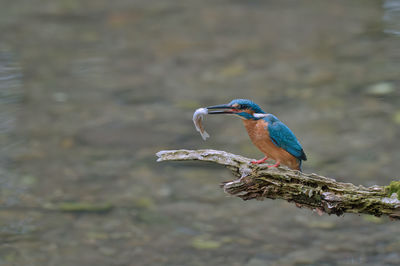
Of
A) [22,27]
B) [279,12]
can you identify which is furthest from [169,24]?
[22,27]

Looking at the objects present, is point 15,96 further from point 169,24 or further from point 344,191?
point 344,191

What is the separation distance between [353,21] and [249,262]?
24.6ft

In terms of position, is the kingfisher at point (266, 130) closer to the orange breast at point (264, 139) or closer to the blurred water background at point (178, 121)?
the orange breast at point (264, 139)

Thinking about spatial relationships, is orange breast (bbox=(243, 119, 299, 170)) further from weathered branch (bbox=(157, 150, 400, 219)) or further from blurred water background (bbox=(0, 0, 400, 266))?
blurred water background (bbox=(0, 0, 400, 266))

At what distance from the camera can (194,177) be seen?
696 cm

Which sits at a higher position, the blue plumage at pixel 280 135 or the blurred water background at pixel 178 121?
the blue plumage at pixel 280 135

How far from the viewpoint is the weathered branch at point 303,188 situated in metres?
3.35

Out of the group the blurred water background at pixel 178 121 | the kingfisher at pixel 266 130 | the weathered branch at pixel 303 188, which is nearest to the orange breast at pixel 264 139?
the kingfisher at pixel 266 130

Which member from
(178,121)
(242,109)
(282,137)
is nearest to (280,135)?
(282,137)

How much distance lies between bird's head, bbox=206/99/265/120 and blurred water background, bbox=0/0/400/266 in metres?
2.41

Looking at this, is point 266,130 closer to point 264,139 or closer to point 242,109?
point 264,139

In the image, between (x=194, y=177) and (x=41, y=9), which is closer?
(x=194, y=177)

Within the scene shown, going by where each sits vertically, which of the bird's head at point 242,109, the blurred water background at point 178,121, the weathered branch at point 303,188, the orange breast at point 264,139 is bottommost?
the blurred water background at point 178,121

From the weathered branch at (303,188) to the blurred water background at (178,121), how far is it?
2145mm
